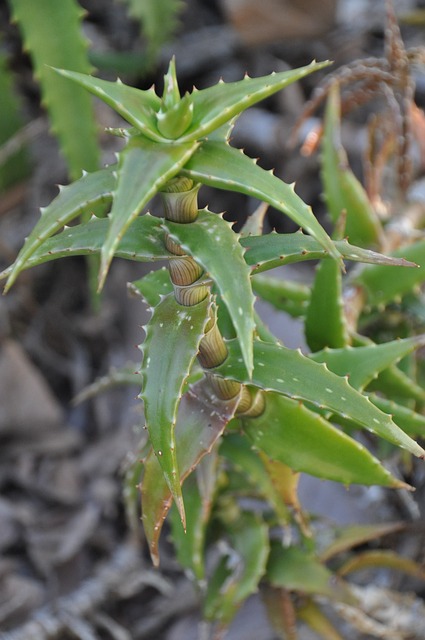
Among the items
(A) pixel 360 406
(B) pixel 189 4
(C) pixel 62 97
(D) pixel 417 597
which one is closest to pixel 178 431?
(A) pixel 360 406

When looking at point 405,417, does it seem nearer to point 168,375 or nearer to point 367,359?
point 367,359

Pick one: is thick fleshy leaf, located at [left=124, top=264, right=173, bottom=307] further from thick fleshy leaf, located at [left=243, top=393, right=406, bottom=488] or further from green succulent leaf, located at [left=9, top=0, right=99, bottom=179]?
green succulent leaf, located at [left=9, top=0, right=99, bottom=179]

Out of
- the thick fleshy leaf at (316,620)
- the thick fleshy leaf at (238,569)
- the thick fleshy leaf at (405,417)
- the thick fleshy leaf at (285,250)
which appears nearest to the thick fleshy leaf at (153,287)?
the thick fleshy leaf at (285,250)

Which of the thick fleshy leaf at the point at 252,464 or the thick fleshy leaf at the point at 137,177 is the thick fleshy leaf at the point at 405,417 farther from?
the thick fleshy leaf at the point at 137,177

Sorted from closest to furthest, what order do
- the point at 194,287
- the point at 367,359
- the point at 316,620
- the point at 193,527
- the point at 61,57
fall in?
1. the point at 194,287
2. the point at 367,359
3. the point at 193,527
4. the point at 316,620
5. the point at 61,57

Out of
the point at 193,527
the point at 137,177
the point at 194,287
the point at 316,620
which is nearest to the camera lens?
the point at 137,177

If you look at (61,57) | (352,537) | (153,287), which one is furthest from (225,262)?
(61,57)

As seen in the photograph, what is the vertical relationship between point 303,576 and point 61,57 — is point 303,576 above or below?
below
